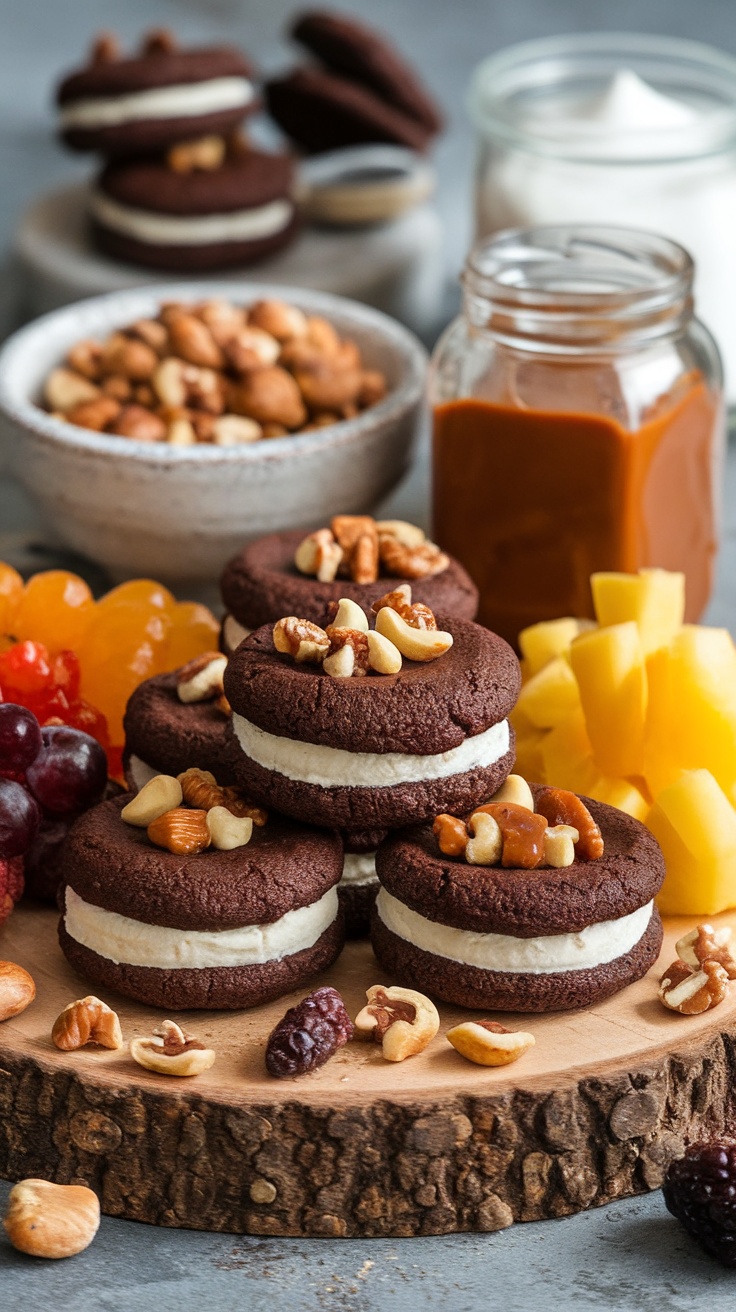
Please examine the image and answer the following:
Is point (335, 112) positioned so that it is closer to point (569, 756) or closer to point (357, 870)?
point (569, 756)

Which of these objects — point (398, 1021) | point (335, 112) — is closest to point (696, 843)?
point (398, 1021)

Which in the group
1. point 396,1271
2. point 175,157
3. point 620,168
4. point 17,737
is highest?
point 620,168

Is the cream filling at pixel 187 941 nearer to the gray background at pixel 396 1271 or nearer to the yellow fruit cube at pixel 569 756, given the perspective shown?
the gray background at pixel 396 1271

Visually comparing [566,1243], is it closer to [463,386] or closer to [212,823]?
[212,823]

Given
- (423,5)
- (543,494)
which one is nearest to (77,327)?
(543,494)

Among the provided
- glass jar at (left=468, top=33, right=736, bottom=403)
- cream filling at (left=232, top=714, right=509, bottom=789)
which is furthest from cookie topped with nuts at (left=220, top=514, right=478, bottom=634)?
glass jar at (left=468, top=33, right=736, bottom=403)

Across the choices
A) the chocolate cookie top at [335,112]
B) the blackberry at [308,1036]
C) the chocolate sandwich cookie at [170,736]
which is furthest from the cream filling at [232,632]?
the chocolate cookie top at [335,112]

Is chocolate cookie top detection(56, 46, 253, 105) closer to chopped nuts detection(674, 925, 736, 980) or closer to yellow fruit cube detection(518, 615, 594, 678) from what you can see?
yellow fruit cube detection(518, 615, 594, 678)
